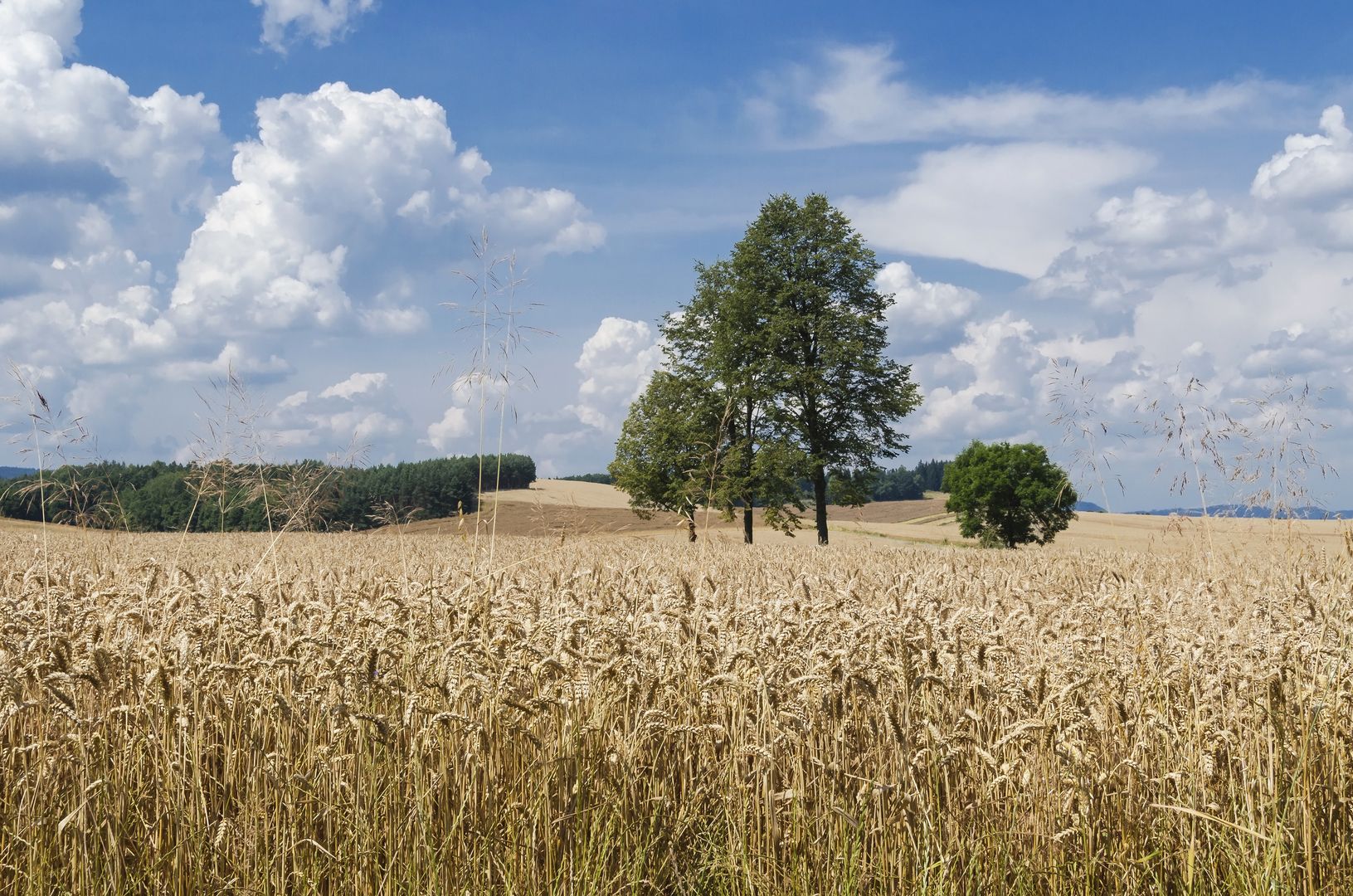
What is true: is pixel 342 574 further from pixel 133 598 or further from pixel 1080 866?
pixel 1080 866

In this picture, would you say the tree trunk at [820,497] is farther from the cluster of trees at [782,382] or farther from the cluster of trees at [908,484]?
the cluster of trees at [908,484]

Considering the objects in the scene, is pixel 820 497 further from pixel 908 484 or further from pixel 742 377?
pixel 908 484

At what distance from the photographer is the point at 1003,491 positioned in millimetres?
50125

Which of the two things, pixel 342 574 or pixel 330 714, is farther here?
pixel 342 574

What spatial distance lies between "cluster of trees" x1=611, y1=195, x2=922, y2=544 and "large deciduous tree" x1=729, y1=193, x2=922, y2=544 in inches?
1.7

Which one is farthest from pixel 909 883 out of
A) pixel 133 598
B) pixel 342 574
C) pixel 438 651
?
pixel 342 574

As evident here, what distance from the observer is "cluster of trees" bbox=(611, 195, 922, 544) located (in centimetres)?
3241

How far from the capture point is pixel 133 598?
5.32m

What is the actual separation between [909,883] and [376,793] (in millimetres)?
1998

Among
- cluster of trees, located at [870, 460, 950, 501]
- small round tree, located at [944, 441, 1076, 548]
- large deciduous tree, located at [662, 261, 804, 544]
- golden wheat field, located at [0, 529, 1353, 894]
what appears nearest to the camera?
golden wheat field, located at [0, 529, 1353, 894]

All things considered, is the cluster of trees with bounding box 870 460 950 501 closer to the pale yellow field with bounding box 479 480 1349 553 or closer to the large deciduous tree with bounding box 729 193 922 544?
the pale yellow field with bounding box 479 480 1349 553

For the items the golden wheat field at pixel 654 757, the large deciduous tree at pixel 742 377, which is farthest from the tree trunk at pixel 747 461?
the golden wheat field at pixel 654 757

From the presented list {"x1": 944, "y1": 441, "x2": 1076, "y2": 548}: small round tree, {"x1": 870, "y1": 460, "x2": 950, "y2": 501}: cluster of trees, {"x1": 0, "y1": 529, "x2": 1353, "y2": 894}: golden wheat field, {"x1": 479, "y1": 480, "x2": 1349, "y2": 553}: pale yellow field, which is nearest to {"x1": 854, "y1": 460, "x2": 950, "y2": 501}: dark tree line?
{"x1": 870, "y1": 460, "x2": 950, "y2": 501}: cluster of trees

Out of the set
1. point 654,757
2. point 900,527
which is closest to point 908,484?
point 900,527
